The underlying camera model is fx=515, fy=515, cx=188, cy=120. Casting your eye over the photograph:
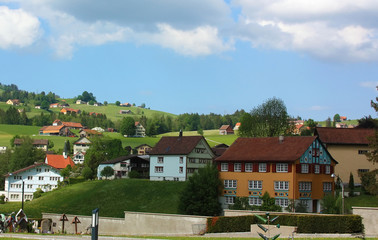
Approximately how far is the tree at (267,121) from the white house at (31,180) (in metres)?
45.7

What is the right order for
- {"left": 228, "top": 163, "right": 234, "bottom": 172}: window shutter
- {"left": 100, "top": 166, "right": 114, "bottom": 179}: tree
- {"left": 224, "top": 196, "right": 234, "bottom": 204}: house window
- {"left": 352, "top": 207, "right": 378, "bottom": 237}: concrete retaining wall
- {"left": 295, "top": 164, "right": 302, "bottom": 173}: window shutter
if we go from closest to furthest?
{"left": 352, "top": 207, "right": 378, "bottom": 237}: concrete retaining wall < {"left": 295, "top": 164, "right": 302, "bottom": 173}: window shutter < {"left": 224, "top": 196, "right": 234, "bottom": 204}: house window < {"left": 228, "top": 163, "right": 234, "bottom": 172}: window shutter < {"left": 100, "top": 166, "right": 114, "bottom": 179}: tree

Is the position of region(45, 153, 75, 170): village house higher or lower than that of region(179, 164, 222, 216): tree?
higher

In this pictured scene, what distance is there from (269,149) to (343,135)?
16163 mm

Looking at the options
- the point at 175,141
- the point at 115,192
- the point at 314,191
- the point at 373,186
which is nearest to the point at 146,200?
the point at 115,192

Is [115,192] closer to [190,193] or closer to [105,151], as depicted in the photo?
[190,193]

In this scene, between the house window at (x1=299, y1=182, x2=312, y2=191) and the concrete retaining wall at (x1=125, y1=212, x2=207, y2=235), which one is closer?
the concrete retaining wall at (x1=125, y1=212, x2=207, y2=235)

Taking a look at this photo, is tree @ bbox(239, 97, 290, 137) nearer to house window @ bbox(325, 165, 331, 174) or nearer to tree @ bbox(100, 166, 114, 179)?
tree @ bbox(100, 166, 114, 179)

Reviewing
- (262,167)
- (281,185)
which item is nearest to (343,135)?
(262,167)

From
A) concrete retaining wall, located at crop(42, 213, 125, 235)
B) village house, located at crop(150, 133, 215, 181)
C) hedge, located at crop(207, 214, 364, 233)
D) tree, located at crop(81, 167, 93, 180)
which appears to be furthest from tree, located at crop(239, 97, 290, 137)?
hedge, located at crop(207, 214, 364, 233)

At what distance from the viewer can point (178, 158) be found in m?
87.8

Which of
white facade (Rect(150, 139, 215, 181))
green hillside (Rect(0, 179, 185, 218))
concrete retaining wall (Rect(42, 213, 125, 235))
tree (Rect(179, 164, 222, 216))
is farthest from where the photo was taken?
white facade (Rect(150, 139, 215, 181))

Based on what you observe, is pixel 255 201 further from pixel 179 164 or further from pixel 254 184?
pixel 179 164

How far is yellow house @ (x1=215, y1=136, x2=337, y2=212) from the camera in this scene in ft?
213

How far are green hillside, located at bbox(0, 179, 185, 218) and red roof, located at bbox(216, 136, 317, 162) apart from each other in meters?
10.3
